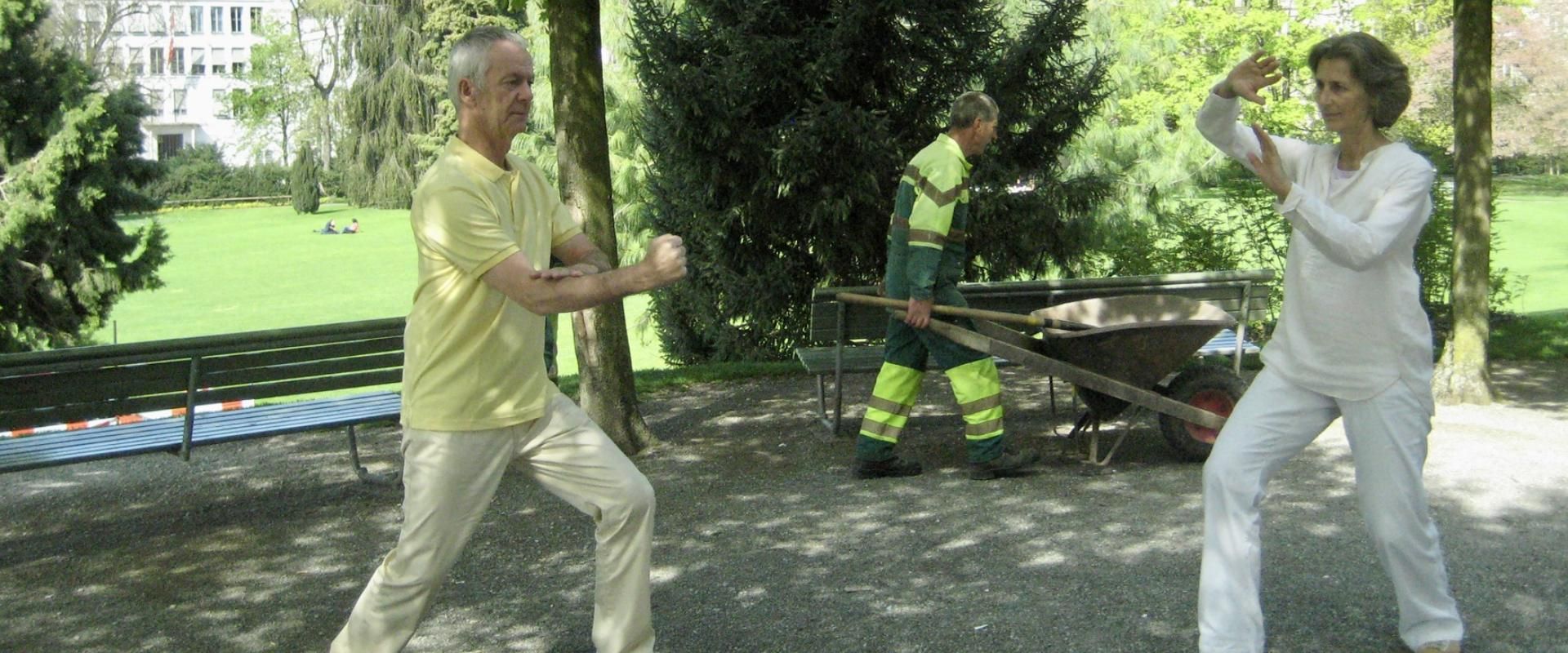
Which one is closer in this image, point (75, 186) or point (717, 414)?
point (717, 414)

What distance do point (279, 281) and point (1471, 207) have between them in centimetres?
4363

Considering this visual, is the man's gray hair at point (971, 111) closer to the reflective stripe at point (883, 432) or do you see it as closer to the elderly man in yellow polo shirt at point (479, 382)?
the reflective stripe at point (883, 432)

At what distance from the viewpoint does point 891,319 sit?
7828 millimetres

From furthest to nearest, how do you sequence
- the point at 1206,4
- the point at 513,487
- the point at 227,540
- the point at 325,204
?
1. the point at 325,204
2. the point at 1206,4
3. the point at 513,487
4. the point at 227,540

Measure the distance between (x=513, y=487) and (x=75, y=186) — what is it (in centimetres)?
1762

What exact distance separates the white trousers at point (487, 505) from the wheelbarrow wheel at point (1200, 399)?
3.98 metres

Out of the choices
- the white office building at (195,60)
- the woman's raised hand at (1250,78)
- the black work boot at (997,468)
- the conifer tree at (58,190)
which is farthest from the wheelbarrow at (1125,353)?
the white office building at (195,60)

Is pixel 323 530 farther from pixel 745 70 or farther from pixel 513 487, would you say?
pixel 745 70

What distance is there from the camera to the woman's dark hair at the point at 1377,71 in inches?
179

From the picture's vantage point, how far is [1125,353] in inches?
294

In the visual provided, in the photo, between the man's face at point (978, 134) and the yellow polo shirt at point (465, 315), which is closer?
the yellow polo shirt at point (465, 315)

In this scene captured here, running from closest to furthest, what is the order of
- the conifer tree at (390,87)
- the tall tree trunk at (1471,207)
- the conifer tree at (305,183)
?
the tall tree trunk at (1471,207) → the conifer tree at (390,87) → the conifer tree at (305,183)

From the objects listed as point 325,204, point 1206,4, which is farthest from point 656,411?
point 325,204

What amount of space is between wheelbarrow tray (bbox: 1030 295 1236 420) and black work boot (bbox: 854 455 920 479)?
885 millimetres
